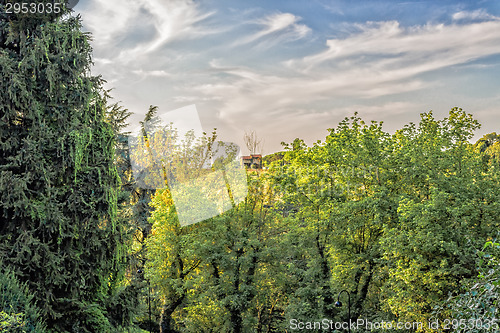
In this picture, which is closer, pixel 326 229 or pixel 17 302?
pixel 17 302

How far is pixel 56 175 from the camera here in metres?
10.8

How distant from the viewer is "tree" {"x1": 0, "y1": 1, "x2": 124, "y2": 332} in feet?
32.9

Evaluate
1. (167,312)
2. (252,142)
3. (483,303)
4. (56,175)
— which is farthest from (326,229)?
(483,303)

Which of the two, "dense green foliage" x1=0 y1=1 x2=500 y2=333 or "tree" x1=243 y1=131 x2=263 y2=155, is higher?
"tree" x1=243 y1=131 x2=263 y2=155

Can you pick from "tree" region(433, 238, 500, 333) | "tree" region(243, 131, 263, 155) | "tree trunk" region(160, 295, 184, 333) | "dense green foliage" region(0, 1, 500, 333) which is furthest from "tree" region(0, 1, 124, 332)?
"tree" region(243, 131, 263, 155)

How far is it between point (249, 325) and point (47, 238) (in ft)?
37.8

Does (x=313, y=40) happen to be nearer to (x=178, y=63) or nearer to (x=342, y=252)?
(x=178, y=63)

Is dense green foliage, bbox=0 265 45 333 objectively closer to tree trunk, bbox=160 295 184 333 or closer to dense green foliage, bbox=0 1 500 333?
dense green foliage, bbox=0 1 500 333

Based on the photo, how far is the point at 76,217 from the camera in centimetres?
1070

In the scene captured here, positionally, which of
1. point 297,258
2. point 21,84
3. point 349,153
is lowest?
point 297,258

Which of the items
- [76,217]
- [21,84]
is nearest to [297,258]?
[76,217]

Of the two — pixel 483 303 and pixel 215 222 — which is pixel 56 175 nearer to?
pixel 483 303

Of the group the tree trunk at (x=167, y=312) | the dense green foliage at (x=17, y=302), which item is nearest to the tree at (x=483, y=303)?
the dense green foliage at (x=17, y=302)

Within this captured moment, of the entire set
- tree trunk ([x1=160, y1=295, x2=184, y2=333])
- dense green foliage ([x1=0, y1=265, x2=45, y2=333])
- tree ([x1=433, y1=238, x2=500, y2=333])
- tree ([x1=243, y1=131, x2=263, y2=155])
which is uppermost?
tree ([x1=243, y1=131, x2=263, y2=155])
